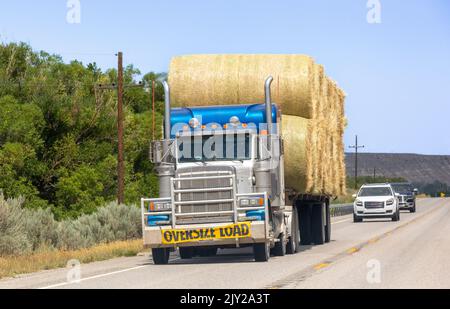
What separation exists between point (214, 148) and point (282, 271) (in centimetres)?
395

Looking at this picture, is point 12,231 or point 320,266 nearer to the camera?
point 320,266

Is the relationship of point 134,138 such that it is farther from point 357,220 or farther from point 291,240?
point 291,240

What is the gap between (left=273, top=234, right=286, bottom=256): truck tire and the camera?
69.5 ft

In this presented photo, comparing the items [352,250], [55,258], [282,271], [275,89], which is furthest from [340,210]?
[282,271]

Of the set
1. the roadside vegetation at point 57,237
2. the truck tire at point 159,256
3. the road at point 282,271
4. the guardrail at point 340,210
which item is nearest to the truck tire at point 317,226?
the road at point 282,271

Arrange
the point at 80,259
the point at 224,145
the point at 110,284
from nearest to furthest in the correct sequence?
the point at 110,284 → the point at 224,145 → the point at 80,259

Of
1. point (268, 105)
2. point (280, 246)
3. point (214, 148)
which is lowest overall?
point (280, 246)

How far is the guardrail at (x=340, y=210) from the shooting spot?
187ft

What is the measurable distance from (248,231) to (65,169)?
95.2 ft

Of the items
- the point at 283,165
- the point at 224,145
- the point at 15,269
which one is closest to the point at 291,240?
the point at 283,165

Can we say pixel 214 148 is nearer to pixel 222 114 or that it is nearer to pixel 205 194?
pixel 222 114

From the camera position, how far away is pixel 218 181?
19.0 metres

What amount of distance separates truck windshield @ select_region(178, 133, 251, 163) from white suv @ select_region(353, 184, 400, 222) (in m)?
25.9

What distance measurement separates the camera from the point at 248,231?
18.6 metres
